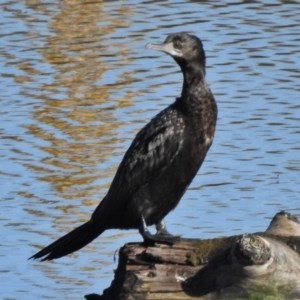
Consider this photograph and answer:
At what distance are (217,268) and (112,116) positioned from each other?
4.95 m

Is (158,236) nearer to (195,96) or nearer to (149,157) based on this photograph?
(149,157)

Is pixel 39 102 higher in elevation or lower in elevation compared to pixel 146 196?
lower

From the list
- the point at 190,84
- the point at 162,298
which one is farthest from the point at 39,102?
the point at 162,298

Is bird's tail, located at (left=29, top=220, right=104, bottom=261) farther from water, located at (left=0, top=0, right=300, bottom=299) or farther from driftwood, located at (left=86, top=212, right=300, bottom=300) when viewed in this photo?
water, located at (left=0, top=0, right=300, bottom=299)

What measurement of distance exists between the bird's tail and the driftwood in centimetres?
43

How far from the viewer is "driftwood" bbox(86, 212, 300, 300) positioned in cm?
611

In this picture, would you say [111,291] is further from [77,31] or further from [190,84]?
[77,31]

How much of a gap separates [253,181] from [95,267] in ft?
5.78

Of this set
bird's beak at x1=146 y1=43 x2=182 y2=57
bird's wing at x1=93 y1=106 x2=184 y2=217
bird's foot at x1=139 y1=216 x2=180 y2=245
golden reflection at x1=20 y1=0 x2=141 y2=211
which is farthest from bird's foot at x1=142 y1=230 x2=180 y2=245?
golden reflection at x1=20 y1=0 x2=141 y2=211

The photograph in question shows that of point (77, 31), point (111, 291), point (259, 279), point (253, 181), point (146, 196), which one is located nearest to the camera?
point (259, 279)

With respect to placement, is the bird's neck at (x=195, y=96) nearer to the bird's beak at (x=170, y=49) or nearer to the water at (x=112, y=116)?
the bird's beak at (x=170, y=49)

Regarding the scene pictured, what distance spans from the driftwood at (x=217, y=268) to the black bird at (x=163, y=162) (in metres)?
0.46

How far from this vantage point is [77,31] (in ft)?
46.6

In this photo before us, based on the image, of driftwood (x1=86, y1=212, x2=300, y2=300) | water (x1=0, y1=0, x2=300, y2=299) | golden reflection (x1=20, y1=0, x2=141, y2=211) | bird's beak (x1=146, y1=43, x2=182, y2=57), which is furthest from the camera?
golden reflection (x1=20, y1=0, x2=141, y2=211)
